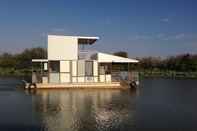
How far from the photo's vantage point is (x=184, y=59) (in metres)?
83.4

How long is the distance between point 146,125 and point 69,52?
63.6 ft

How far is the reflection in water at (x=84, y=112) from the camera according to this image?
53.5 feet

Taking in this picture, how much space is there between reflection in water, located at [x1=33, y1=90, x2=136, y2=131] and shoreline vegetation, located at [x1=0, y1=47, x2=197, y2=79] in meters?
44.4

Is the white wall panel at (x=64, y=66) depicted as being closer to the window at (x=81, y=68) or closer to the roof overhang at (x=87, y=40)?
the window at (x=81, y=68)

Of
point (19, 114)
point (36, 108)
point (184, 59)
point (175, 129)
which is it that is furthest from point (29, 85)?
point (184, 59)

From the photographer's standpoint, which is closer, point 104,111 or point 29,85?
point 104,111

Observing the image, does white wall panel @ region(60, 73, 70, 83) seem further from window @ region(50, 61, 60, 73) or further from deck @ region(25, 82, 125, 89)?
window @ region(50, 61, 60, 73)

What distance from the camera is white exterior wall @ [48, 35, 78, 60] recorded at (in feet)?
114

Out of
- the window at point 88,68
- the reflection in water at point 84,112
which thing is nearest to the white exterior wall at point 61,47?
the window at point 88,68

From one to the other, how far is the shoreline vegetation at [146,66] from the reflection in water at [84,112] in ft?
146

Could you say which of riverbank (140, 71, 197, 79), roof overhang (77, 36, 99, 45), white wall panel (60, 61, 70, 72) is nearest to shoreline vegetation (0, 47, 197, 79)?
riverbank (140, 71, 197, 79)

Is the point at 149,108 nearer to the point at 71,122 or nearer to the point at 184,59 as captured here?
the point at 71,122

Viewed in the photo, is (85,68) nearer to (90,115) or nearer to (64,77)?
(64,77)

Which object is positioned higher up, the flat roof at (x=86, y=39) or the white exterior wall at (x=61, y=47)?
the flat roof at (x=86, y=39)
